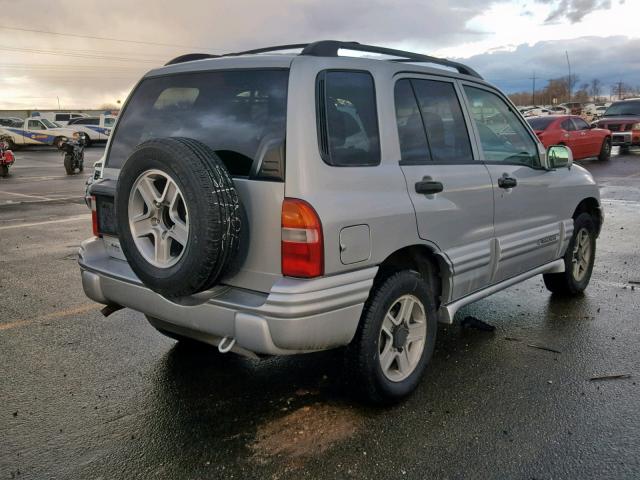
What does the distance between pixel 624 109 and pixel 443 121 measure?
2351 cm

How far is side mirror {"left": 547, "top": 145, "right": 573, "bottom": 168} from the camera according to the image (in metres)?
4.62

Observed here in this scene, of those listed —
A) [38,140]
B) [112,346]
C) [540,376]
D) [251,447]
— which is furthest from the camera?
[38,140]

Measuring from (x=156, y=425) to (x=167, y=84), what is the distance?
1.95m

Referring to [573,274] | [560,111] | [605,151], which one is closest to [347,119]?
[573,274]

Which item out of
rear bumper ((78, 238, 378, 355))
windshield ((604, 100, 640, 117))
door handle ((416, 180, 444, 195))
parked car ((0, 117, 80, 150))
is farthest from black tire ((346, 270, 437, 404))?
parked car ((0, 117, 80, 150))

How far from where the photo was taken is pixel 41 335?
4.46 metres

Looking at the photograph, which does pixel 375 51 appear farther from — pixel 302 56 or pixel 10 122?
pixel 10 122

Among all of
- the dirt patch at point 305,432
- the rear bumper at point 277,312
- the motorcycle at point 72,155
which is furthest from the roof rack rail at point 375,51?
the motorcycle at point 72,155

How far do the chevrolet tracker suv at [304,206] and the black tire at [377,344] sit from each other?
0.01 m

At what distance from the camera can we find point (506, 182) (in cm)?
408

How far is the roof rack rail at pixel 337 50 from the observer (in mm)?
3141

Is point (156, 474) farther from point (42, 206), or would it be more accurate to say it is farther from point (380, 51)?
point (42, 206)

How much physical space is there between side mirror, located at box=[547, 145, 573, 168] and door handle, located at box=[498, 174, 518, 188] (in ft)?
2.05

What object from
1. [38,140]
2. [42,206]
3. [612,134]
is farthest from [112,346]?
[38,140]
